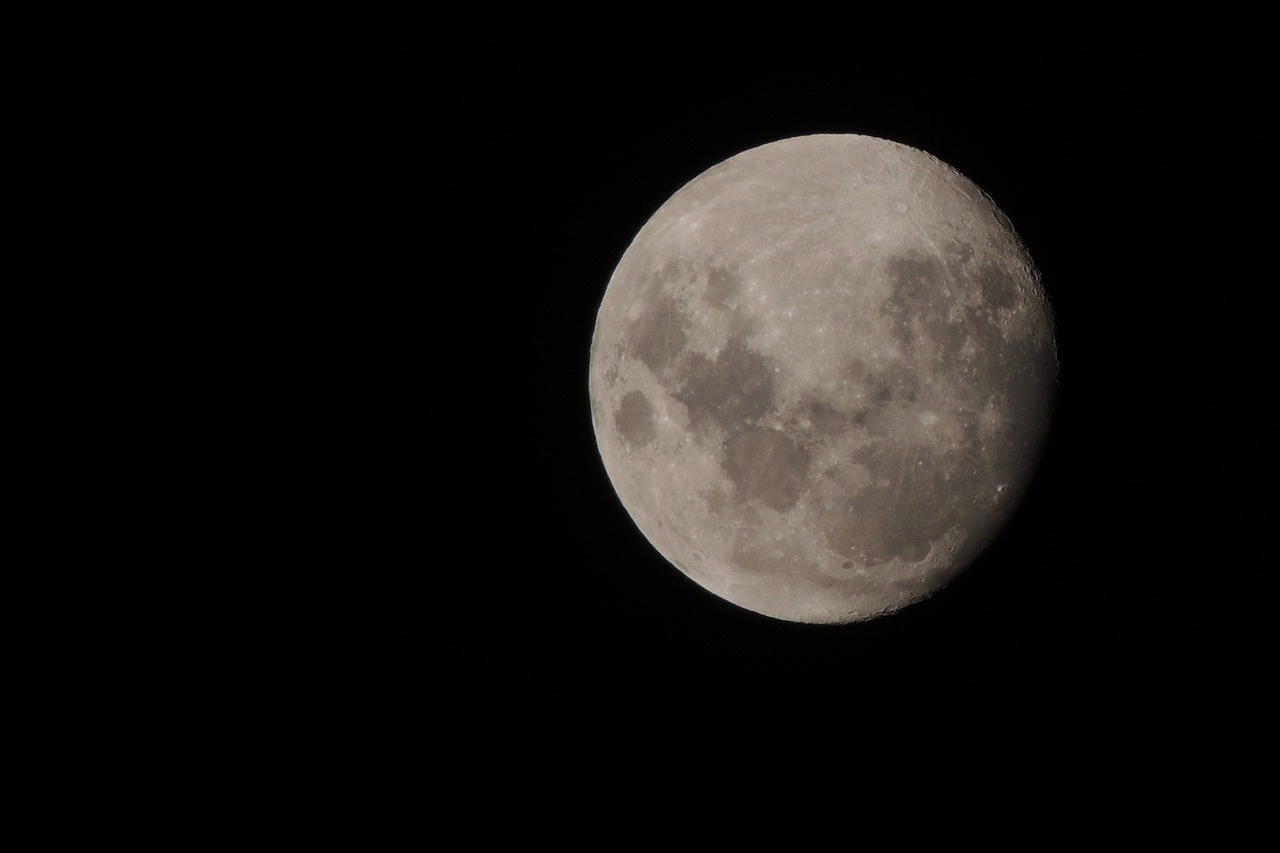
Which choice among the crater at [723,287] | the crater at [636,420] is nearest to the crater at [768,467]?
the crater at [636,420]

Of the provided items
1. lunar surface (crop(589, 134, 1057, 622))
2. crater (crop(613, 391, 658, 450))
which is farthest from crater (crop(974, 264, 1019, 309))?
crater (crop(613, 391, 658, 450))

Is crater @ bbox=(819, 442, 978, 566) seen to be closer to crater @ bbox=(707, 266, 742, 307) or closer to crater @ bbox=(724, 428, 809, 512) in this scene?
crater @ bbox=(724, 428, 809, 512)

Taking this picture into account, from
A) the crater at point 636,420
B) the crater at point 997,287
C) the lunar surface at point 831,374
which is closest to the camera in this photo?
the lunar surface at point 831,374

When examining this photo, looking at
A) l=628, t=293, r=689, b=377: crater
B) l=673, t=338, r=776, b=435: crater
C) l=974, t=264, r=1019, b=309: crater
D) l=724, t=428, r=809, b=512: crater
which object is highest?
l=974, t=264, r=1019, b=309: crater

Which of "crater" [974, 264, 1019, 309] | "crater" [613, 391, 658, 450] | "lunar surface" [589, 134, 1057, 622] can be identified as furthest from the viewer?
"crater" [613, 391, 658, 450]

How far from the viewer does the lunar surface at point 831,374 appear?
3162mm

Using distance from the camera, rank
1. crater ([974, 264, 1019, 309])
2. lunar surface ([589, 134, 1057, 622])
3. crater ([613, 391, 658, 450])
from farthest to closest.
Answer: crater ([613, 391, 658, 450])
crater ([974, 264, 1019, 309])
lunar surface ([589, 134, 1057, 622])

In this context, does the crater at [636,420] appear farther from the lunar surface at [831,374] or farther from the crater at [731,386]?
the crater at [731,386]

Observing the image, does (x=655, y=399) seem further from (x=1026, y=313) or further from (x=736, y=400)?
(x=1026, y=313)

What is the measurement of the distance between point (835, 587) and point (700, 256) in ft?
4.46

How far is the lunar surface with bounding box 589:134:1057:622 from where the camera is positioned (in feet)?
10.4

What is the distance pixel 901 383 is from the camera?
3.14 m

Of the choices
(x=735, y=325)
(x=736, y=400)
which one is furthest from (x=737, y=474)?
(x=735, y=325)

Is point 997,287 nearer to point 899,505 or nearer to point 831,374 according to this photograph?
point 831,374
